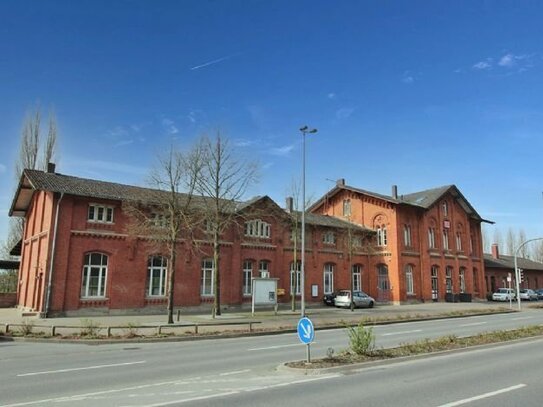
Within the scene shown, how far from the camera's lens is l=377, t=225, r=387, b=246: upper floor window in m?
45.2

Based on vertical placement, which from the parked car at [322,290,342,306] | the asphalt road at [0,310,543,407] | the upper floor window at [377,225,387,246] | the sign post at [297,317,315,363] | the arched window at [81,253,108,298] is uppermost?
the upper floor window at [377,225,387,246]

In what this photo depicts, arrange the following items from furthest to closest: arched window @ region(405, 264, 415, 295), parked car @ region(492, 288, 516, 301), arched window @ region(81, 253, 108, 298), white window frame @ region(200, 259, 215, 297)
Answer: parked car @ region(492, 288, 516, 301) < arched window @ region(405, 264, 415, 295) < white window frame @ region(200, 259, 215, 297) < arched window @ region(81, 253, 108, 298)

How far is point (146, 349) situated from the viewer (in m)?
14.9

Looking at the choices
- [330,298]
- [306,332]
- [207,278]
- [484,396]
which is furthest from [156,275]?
[484,396]

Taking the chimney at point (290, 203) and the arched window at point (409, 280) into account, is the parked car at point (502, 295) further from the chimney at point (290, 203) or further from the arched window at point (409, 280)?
the chimney at point (290, 203)

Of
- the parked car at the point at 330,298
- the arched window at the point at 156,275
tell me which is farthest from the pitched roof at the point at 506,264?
the arched window at the point at 156,275

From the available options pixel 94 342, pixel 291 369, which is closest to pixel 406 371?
pixel 291 369

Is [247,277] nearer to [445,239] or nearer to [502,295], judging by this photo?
[445,239]

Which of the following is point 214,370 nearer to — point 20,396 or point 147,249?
point 20,396

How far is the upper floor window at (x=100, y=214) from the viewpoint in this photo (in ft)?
93.5

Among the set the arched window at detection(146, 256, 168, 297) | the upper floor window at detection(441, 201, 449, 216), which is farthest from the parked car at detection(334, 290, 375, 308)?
the upper floor window at detection(441, 201, 449, 216)

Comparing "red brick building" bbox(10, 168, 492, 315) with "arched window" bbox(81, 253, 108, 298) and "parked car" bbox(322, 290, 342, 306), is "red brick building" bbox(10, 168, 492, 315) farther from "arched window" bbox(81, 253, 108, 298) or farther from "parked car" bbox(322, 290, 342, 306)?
"parked car" bbox(322, 290, 342, 306)

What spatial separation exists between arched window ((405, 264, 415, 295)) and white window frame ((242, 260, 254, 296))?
17.2m

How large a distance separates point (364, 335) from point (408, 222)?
3654 cm
